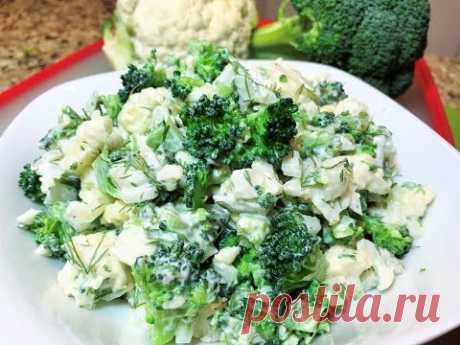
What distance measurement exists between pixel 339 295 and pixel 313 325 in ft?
0.27

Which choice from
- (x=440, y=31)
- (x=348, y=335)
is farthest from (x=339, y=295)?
(x=440, y=31)

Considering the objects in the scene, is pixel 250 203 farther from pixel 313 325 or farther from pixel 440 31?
pixel 440 31

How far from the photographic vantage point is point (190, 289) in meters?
0.94

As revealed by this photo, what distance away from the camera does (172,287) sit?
929 millimetres

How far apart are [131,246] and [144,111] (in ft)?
0.97

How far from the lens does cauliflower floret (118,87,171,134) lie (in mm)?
1142

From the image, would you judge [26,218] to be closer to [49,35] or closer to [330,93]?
[330,93]

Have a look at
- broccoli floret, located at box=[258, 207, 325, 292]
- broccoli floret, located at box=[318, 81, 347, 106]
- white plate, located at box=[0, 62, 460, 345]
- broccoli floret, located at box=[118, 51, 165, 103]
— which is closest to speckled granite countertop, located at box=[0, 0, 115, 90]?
white plate, located at box=[0, 62, 460, 345]

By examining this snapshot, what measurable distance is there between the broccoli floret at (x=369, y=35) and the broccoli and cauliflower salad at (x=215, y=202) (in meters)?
0.60

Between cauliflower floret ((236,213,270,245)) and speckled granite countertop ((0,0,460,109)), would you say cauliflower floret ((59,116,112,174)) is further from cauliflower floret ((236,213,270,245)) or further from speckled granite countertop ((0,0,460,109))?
speckled granite countertop ((0,0,460,109))

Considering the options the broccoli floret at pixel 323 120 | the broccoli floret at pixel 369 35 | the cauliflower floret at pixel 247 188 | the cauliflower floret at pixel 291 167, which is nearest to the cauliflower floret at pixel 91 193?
the cauliflower floret at pixel 247 188

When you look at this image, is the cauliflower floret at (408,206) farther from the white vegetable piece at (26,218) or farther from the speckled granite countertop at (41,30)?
the speckled granite countertop at (41,30)

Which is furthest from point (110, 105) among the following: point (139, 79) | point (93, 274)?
point (93, 274)

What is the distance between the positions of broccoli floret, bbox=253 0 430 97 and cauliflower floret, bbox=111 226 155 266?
1022 mm
